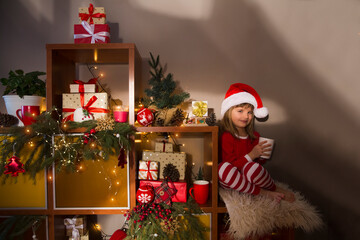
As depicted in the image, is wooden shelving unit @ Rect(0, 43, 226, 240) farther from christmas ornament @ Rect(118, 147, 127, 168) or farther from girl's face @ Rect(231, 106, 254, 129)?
girl's face @ Rect(231, 106, 254, 129)

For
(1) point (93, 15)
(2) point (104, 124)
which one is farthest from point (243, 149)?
(1) point (93, 15)

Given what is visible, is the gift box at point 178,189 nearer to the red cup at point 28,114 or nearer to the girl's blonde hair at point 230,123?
the girl's blonde hair at point 230,123

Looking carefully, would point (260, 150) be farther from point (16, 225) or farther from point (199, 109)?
point (16, 225)

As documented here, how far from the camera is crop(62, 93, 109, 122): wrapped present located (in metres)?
1.45

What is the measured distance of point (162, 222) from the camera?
1286 mm

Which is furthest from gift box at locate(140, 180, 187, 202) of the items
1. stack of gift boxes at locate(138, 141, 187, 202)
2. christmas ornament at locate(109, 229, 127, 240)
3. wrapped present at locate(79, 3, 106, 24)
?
wrapped present at locate(79, 3, 106, 24)

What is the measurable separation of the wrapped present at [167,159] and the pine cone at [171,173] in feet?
0.12

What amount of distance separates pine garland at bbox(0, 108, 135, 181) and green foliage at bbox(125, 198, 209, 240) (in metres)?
0.42

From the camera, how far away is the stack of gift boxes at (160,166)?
1.45 meters

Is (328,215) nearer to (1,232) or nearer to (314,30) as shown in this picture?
(314,30)

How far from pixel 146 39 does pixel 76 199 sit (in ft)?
4.45

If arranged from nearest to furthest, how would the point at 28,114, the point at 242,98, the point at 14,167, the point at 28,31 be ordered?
the point at 14,167 → the point at 28,114 → the point at 242,98 → the point at 28,31

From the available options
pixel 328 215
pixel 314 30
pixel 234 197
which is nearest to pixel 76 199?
pixel 234 197

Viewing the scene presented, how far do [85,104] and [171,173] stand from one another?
774mm
